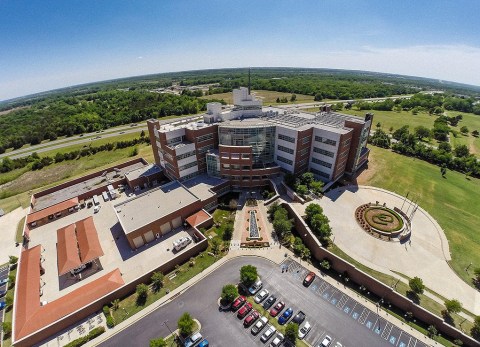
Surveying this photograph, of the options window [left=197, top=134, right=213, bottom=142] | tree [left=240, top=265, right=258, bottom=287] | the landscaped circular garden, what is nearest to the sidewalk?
tree [left=240, top=265, right=258, bottom=287]

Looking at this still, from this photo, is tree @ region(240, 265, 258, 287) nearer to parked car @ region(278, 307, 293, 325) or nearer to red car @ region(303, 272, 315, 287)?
parked car @ region(278, 307, 293, 325)

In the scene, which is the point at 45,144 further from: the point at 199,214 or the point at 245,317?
the point at 245,317

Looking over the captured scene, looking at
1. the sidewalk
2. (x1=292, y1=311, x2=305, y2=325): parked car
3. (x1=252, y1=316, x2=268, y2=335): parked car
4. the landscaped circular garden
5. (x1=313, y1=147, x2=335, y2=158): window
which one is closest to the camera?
(x1=252, y1=316, x2=268, y2=335): parked car

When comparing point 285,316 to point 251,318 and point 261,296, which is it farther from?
point 251,318

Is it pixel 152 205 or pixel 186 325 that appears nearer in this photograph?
pixel 186 325

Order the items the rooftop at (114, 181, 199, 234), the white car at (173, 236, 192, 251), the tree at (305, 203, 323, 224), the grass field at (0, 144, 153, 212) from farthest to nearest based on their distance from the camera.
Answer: the grass field at (0, 144, 153, 212) < the tree at (305, 203, 323, 224) < the rooftop at (114, 181, 199, 234) < the white car at (173, 236, 192, 251)

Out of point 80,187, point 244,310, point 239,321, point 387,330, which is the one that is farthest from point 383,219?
point 80,187
